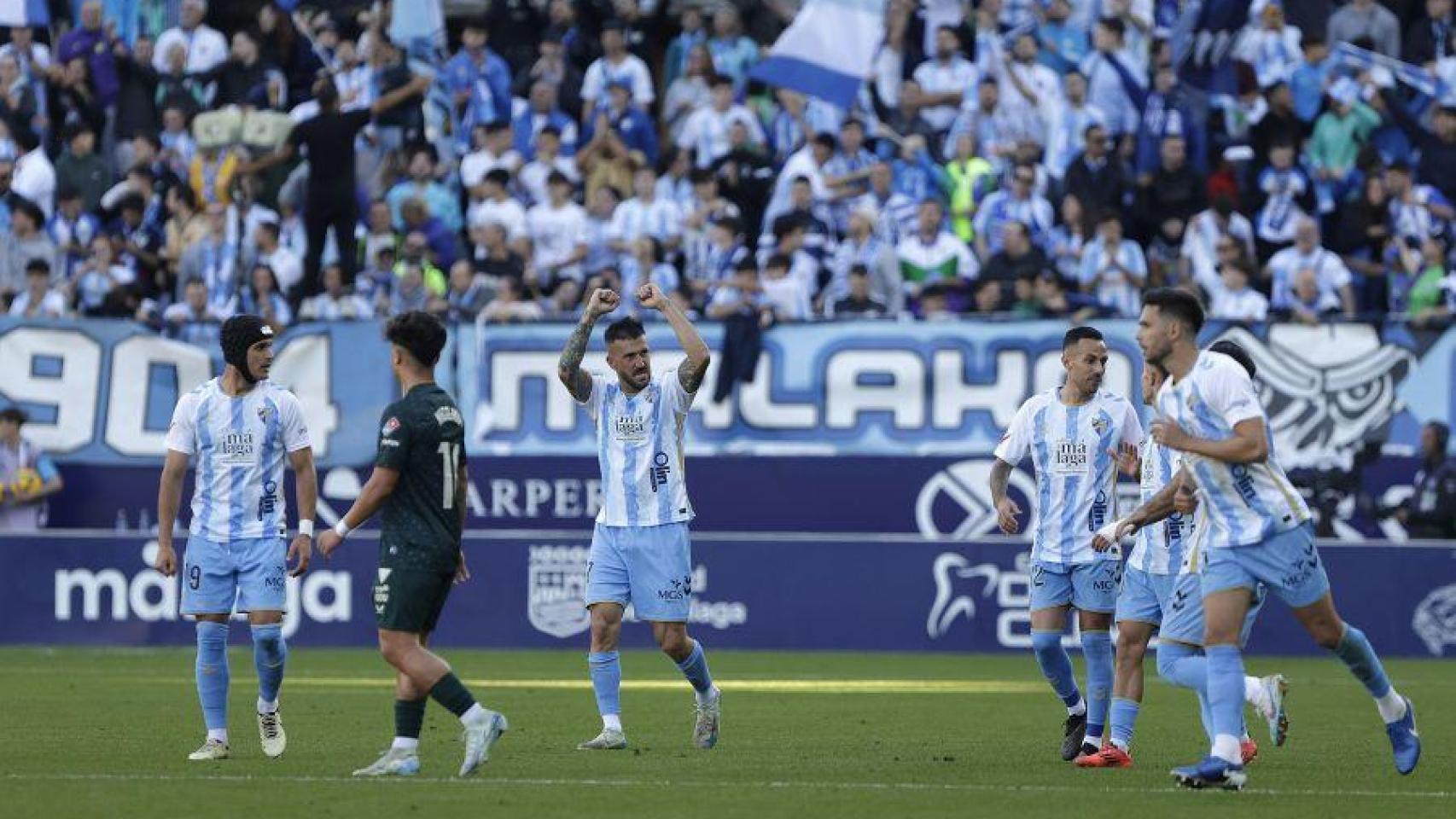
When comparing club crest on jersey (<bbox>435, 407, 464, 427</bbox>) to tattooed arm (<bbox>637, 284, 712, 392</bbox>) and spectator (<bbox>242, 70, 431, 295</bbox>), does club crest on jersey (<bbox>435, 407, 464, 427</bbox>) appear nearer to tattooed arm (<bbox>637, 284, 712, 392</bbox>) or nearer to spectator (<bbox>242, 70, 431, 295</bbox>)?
tattooed arm (<bbox>637, 284, 712, 392</bbox>)

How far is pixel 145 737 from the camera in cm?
1413

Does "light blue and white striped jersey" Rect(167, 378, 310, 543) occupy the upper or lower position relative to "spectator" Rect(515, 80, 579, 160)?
lower

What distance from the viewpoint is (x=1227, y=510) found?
11188 mm

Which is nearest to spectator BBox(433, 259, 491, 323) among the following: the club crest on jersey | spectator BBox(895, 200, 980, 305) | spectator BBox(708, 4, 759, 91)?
spectator BBox(895, 200, 980, 305)

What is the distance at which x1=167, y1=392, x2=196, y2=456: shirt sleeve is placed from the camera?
13078 mm

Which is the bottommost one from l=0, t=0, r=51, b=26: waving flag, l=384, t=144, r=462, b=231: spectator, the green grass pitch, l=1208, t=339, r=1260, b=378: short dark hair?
the green grass pitch

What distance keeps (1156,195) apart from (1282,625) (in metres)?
5.02

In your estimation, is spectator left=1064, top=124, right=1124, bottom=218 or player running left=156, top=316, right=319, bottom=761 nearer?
player running left=156, top=316, right=319, bottom=761

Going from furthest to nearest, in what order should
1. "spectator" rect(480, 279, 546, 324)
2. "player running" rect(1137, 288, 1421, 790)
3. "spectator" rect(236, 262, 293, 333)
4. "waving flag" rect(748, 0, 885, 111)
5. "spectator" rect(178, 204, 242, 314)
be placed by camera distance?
"spectator" rect(178, 204, 242, 314)
"waving flag" rect(748, 0, 885, 111)
"spectator" rect(236, 262, 293, 333)
"spectator" rect(480, 279, 546, 324)
"player running" rect(1137, 288, 1421, 790)

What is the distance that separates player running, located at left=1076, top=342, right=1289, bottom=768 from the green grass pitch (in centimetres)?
28

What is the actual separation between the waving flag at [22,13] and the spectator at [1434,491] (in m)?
17.6

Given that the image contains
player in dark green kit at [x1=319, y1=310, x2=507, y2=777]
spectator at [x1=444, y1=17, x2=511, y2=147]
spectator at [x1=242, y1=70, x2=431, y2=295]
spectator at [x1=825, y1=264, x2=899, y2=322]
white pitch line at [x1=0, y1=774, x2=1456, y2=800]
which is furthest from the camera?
spectator at [x1=444, y1=17, x2=511, y2=147]

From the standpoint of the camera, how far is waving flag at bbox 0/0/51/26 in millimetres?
29484

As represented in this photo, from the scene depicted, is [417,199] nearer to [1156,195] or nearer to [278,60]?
[278,60]
